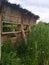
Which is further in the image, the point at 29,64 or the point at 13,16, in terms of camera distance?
the point at 13,16

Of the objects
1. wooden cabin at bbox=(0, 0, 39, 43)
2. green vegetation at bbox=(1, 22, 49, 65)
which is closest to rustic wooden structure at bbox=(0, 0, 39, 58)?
wooden cabin at bbox=(0, 0, 39, 43)

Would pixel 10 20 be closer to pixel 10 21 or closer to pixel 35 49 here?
pixel 10 21

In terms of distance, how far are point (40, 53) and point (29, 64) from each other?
2.76 ft

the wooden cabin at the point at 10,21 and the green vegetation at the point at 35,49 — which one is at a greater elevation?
the wooden cabin at the point at 10,21

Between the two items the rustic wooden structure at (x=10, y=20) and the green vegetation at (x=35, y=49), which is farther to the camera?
the green vegetation at (x=35, y=49)

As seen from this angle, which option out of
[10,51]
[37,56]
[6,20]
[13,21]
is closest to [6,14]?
[6,20]

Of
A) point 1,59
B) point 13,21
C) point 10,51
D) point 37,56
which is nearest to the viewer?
point 1,59

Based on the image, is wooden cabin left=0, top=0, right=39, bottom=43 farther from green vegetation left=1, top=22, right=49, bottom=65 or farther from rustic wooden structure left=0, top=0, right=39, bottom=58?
green vegetation left=1, top=22, right=49, bottom=65

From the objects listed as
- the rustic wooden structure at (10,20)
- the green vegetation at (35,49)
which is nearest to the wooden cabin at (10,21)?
the rustic wooden structure at (10,20)

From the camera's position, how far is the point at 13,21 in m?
8.63

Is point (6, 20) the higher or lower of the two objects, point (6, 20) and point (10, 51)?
the higher

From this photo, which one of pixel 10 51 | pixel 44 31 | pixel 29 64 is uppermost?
pixel 44 31

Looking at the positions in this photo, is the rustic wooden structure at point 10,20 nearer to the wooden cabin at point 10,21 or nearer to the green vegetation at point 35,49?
the wooden cabin at point 10,21

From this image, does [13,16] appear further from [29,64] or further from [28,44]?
[29,64]
